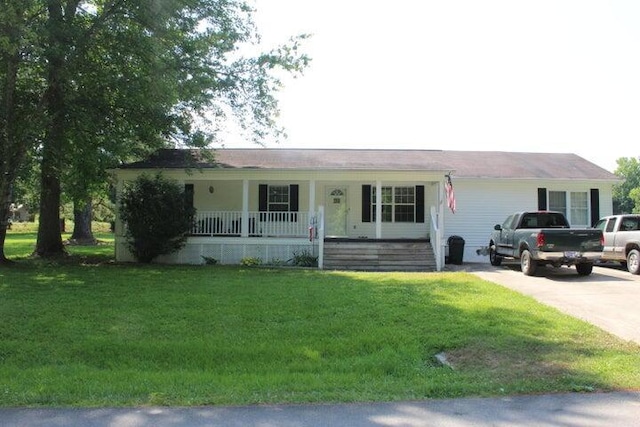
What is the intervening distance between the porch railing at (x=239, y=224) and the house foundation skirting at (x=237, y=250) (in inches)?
14.9

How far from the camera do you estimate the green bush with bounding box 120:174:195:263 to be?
55.1ft

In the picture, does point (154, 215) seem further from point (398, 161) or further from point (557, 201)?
point (557, 201)

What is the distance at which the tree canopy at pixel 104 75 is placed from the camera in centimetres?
1395

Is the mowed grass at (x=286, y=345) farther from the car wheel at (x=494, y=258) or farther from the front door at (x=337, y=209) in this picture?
the front door at (x=337, y=209)

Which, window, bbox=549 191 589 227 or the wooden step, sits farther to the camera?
window, bbox=549 191 589 227

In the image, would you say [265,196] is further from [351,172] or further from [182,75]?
[182,75]

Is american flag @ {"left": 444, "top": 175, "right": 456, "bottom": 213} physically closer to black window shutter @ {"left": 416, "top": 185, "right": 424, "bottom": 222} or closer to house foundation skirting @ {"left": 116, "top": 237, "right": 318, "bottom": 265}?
black window shutter @ {"left": 416, "top": 185, "right": 424, "bottom": 222}

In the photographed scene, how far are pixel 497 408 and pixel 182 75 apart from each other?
13.7m

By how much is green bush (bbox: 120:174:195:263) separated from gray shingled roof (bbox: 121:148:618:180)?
1.30 meters

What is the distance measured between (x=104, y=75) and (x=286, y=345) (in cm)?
1108

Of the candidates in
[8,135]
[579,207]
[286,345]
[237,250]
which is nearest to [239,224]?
[237,250]

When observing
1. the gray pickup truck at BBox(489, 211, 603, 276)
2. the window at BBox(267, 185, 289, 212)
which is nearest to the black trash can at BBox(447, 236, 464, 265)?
the gray pickup truck at BBox(489, 211, 603, 276)

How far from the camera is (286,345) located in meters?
7.20

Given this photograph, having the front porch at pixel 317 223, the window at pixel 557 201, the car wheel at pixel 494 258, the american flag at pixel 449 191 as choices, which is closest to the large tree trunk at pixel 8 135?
the front porch at pixel 317 223
